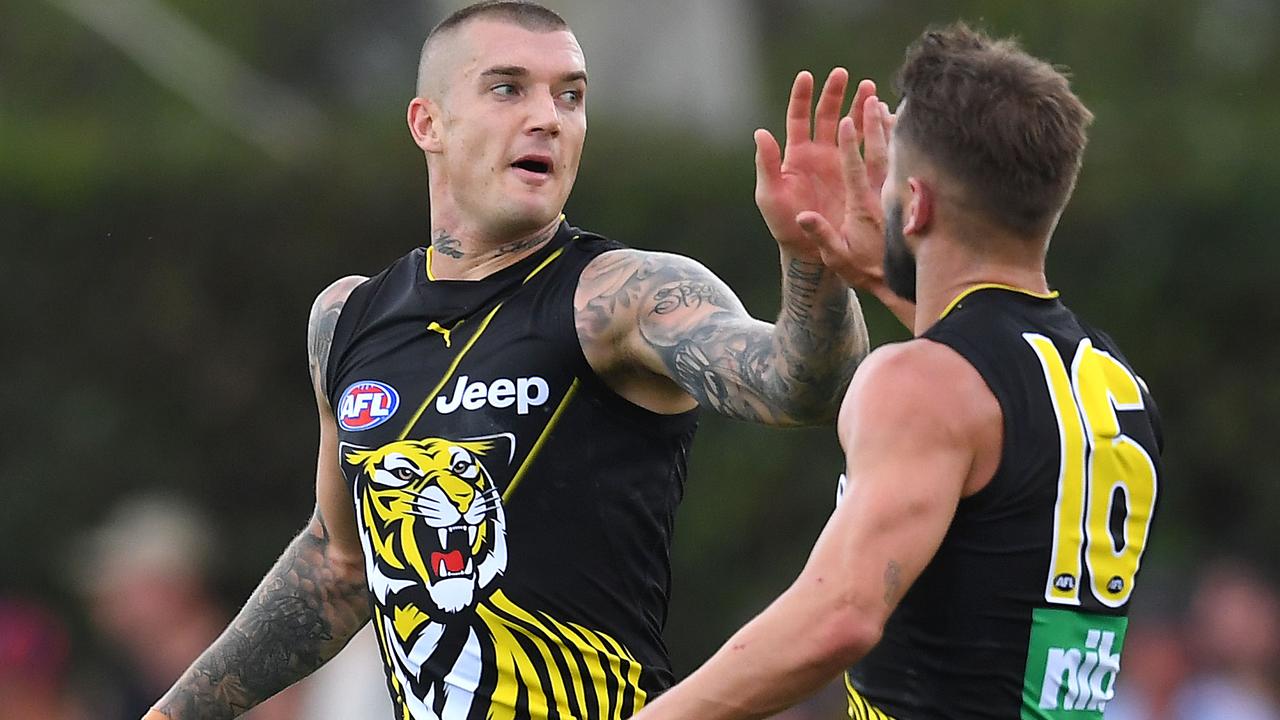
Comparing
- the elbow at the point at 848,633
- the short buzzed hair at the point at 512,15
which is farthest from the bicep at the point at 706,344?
the elbow at the point at 848,633

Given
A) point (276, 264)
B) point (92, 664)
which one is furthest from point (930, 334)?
point (92, 664)

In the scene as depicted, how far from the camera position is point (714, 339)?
15.1ft

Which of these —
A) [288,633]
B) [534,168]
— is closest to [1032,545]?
[534,168]

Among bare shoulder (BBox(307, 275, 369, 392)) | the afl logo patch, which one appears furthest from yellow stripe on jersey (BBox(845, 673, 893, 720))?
bare shoulder (BBox(307, 275, 369, 392))

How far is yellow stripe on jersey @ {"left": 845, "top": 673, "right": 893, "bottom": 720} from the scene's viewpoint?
414 cm

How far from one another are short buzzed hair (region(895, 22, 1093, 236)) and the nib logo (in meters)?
0.76

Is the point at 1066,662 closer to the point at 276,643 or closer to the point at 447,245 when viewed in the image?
the point at 447,245

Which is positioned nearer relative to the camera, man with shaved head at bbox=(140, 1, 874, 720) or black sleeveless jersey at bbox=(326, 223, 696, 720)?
man with shaved head at bbox=(140, 1, 874, 720)

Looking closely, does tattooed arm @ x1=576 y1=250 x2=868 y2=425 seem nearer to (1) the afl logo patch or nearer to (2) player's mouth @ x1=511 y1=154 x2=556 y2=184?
(2) player's mouth @ x1=511 y1=154 x2=556 y2=184

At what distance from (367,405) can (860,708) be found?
4.81ft

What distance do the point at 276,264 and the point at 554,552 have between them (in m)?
6.33

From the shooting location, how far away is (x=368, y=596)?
5547mm

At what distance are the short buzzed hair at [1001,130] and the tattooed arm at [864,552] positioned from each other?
0.44 m

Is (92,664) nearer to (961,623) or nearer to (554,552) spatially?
(554,552)
